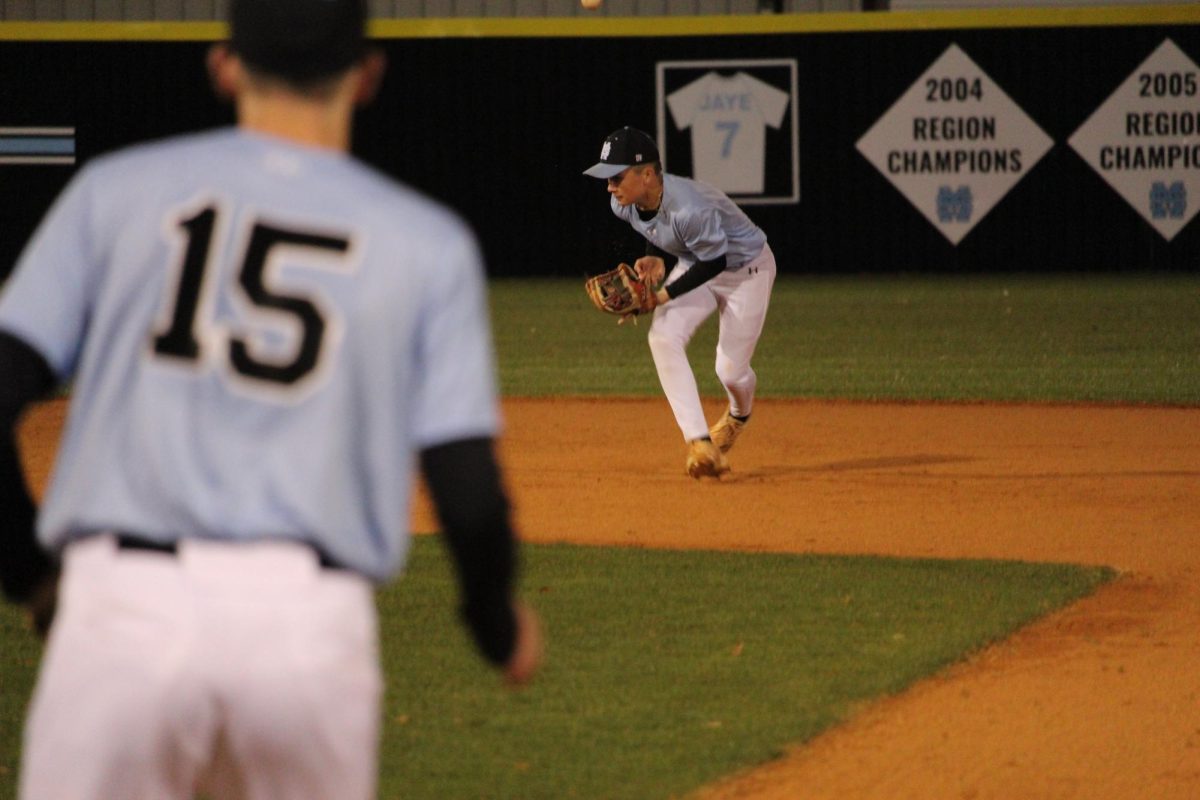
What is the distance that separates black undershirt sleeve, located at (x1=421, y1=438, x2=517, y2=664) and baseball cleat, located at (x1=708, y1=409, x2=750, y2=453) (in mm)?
7600

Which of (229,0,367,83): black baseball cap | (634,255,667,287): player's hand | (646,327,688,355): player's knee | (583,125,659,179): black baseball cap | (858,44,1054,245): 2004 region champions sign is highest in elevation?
(229,0,367,83): black baseball cap

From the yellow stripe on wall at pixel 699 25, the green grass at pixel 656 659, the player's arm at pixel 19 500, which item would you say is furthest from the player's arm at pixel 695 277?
the yellow stripe on wall at pixel 699 25

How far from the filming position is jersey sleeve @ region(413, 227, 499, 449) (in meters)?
2.33

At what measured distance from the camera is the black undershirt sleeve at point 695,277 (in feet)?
30.8

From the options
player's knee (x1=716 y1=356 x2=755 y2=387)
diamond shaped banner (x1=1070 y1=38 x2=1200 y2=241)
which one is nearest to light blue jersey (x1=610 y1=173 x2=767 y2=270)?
player's knee (x1=716 y1=356 x2=755 y2=387)

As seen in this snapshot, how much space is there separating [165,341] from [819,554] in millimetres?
5903

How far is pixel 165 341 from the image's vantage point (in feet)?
7.49

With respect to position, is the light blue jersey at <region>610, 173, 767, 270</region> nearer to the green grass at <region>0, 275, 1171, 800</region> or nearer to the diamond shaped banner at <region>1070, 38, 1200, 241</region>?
the green grass at <region>0, 275, 1171, 800</region>

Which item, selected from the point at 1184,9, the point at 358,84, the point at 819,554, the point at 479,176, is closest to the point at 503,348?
the point at 479,176

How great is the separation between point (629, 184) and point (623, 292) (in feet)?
2.06

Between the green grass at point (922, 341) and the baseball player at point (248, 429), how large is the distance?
10.9 m

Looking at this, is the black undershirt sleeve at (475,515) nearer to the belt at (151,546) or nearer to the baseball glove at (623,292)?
the belt at (151,546)

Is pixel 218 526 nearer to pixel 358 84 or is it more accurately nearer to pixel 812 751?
pixel 358 84

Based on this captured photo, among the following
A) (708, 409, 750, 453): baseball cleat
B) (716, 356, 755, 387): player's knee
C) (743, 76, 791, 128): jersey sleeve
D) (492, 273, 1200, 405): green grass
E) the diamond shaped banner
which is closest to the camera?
(716, 356, 755, 387): player's knee
